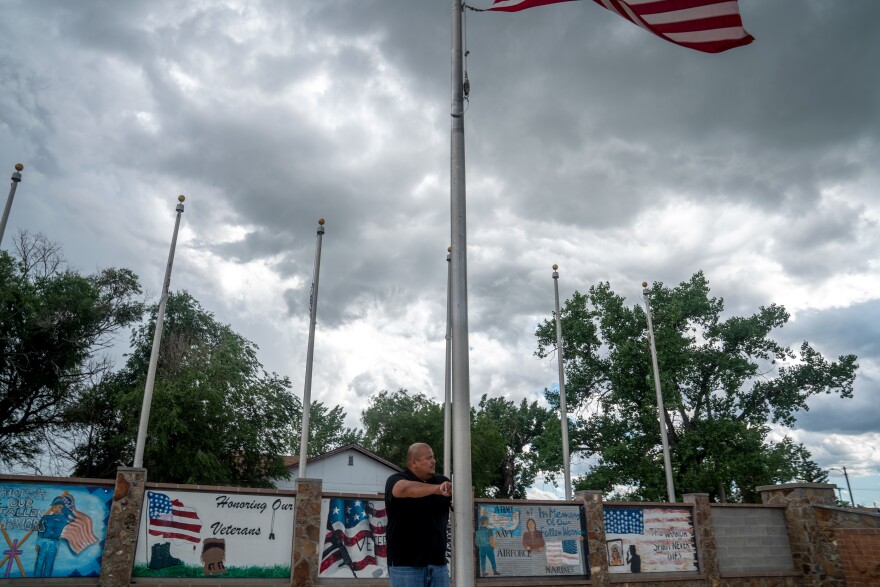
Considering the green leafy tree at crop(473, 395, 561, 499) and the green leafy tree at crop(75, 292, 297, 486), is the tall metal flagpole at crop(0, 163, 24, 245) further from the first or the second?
the green leafy tree at crop(473, 395, 561, 499)

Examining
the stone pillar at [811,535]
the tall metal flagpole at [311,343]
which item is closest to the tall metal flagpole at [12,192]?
the tall metal flagpole at [311,343]

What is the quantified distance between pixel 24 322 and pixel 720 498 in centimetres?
3064

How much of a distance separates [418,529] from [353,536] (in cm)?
692

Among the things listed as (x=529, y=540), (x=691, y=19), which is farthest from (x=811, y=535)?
(x=691, y=19)

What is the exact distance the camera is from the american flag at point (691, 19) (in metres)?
6.71

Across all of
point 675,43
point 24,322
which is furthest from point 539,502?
point 24,322

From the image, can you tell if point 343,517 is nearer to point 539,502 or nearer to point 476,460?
point 539,502

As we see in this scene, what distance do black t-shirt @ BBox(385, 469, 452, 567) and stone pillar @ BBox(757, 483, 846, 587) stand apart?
14.0 m

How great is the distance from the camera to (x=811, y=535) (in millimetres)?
15094

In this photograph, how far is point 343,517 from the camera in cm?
1127

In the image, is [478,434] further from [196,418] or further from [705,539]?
[705,539]

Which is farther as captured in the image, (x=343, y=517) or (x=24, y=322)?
(x=24, y=322)

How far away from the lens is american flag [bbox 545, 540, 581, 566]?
12461 mm

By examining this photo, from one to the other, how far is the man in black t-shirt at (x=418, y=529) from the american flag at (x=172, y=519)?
21.7 feet
